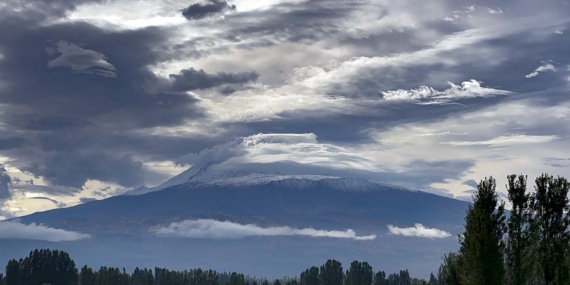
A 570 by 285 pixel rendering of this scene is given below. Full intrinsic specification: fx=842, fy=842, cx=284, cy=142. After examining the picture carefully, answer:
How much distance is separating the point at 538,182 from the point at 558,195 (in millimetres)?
2128

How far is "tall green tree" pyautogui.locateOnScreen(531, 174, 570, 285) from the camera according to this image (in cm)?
7706

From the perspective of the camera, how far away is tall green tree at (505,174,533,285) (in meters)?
76.9

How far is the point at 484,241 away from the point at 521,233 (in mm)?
4180

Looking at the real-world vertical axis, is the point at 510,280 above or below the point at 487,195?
below

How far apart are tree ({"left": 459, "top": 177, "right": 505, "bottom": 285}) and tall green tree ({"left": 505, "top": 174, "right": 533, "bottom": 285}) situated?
3.33 feet

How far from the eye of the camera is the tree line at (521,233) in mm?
75812

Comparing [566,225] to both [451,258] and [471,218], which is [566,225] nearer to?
[471,218]

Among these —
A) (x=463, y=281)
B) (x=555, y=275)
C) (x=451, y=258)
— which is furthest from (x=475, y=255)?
(x=451, y=258)

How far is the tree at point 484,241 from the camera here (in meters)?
75.0

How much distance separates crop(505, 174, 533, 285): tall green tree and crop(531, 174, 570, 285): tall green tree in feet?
3.07

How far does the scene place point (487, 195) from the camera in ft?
255

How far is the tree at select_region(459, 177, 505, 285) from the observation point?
75000mm

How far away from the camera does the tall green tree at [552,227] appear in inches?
3034

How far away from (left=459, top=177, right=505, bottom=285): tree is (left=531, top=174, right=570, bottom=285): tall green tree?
3512 millimetres
